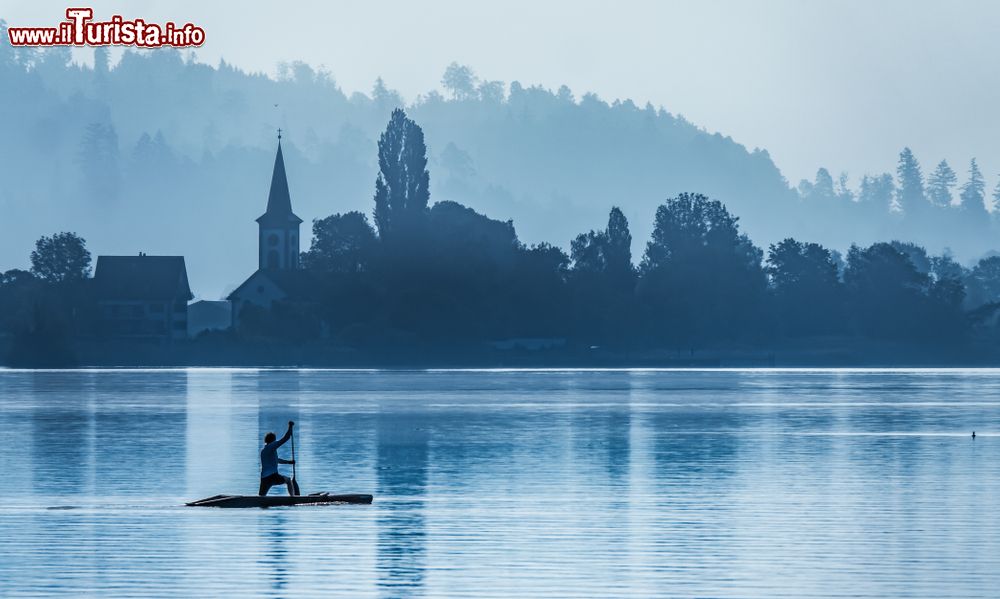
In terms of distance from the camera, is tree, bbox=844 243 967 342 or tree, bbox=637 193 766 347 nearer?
tree, bbox=637 193 766 347

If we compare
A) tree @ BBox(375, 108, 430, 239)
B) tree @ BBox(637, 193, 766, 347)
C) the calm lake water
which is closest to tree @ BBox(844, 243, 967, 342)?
tree @ BBox(637, 193, 766, 347)

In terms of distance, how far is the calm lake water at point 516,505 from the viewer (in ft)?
93.5

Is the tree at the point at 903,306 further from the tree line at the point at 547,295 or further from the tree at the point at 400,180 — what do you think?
the tree at the point at 400,180

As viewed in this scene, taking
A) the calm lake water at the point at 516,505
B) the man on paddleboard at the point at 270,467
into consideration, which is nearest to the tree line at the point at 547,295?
the calm lake water at the point at 516,505

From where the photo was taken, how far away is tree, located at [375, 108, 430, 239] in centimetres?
18562

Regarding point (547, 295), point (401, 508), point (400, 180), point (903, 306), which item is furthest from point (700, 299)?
Result: point (401, 508)

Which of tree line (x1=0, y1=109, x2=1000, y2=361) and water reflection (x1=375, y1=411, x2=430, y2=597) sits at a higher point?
tree line (x1=0, y1=109, x2=1000, y2=361)

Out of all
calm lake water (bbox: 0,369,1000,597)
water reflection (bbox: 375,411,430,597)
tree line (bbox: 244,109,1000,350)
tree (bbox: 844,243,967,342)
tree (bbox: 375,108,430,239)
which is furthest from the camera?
tree (bbox: 844,243,967,342)

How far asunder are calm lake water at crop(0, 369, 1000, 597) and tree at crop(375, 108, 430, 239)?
3908 inches

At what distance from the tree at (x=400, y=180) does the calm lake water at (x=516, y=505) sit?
3908 inches

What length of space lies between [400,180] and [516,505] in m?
149

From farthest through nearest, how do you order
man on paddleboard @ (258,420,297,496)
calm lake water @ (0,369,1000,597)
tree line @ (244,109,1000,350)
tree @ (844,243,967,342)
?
tree @ (844,243,967,342)
tree line @ (244,109,1000,350)
man on paddleboard @ (258,420,297,496)
calm lake water @ (0,369,1000,597)

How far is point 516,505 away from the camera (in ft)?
131

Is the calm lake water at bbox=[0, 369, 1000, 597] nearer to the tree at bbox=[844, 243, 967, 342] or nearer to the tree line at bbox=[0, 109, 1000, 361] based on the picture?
the tree line at bbox=[0, 109, 1000, 361]
